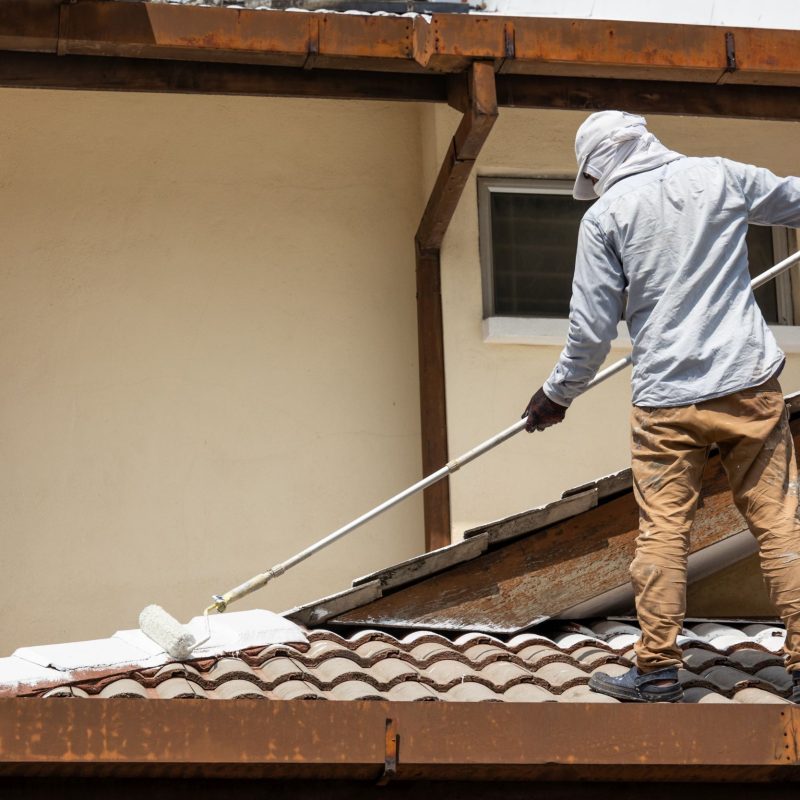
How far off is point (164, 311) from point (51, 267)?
2.27ft

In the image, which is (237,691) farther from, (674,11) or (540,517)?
(674,11)

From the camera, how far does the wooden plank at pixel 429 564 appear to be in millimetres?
6176

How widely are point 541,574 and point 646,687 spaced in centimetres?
162

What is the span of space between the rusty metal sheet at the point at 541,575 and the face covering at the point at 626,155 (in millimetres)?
1767

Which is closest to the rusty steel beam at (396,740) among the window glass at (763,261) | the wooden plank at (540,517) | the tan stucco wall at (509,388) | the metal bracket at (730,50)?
the wooden plank at (540,517)

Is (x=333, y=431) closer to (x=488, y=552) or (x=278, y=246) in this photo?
(x=278, y=246)

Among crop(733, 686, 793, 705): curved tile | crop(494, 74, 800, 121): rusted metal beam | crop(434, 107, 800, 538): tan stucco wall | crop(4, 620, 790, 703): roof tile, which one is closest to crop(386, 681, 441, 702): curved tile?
crop(4, 620, 790, 703): roof tile

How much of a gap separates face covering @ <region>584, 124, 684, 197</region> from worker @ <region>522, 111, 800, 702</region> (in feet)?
0.13

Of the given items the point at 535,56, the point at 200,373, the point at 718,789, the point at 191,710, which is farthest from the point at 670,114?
the point at 191,710

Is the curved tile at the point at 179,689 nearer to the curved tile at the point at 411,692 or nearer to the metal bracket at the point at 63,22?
the curved tile at the point at 411,692

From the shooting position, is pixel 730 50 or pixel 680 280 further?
pixel 730 50

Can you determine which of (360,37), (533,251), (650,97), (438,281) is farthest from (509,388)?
(360,37)

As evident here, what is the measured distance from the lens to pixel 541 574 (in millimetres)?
6266

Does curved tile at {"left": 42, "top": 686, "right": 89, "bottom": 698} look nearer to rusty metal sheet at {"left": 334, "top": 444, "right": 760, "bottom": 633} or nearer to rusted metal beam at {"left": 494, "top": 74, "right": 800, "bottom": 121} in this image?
rusty metal sheet at {"left": 334, "top": 444, "right": 760, "bottom": 633}
